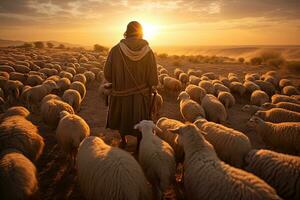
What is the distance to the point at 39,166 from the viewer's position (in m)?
4.96

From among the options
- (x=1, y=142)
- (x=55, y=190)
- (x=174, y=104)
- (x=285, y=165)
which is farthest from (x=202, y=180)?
(x=174, y=104)

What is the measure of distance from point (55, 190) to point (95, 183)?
1.45 meters

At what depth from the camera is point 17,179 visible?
2982 mm

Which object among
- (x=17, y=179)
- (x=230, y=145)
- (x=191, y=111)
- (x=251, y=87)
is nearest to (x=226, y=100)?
(x=191, y=111)

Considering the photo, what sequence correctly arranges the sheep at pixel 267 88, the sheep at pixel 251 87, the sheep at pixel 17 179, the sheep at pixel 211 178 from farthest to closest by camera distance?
the sheep at pixel 267 88 < the sheep at pixel 251 87 < the sheep at pixel 17 179 < the sheep at pixel 211 178

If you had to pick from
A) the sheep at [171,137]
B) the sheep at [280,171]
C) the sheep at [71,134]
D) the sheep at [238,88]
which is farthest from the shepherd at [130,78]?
the sheep at [238,88]

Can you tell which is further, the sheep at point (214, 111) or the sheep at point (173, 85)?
the sheep at point (173, 85)

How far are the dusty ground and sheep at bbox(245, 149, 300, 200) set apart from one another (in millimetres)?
1492

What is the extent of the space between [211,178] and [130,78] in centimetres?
253

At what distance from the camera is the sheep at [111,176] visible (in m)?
2.94

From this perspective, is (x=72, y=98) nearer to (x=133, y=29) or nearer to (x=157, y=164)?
(x=133, y=29)

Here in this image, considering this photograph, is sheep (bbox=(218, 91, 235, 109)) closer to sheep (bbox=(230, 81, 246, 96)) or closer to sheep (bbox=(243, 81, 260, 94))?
sheep (bbox=(230, 81, 246, 96))

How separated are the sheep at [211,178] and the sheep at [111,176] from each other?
0.68m

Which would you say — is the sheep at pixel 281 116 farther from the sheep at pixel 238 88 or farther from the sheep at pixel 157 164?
the sheep at pixel 238 88
